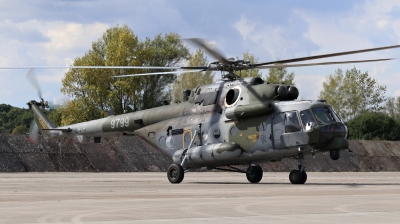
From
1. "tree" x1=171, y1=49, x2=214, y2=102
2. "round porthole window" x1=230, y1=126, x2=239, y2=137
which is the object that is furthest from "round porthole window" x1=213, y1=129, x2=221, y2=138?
"tree" x1=171, y1=49, x2=214, y2=102

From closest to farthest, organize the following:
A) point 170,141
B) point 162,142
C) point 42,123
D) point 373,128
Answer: point 170,141
point 162,142
point 42,123
point 373,128

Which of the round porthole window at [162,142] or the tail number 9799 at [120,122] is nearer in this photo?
the round porthole window at [162,142]

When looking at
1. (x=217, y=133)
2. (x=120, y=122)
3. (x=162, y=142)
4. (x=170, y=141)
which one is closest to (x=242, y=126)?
(x=217, y=133)

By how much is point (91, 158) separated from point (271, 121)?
2071 centimetres

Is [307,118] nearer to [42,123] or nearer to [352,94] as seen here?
[42,123]

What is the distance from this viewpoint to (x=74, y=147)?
4191 centimetres

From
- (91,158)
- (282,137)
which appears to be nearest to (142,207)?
(282,137)

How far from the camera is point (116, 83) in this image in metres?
69.9

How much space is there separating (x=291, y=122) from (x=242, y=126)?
2162 millimetres

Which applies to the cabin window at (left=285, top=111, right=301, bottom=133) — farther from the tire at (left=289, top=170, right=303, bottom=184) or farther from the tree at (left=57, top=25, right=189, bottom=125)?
the tree at (left=57, top=25, right=189, bottom=125)

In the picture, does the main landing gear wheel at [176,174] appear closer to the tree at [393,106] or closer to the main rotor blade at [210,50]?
the main rotor blade at [210,50]

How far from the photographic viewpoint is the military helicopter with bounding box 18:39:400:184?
22922 mm

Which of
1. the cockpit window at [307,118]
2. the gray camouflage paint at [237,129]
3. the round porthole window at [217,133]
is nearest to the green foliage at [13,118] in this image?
the gray camouflage paint at [237,129]

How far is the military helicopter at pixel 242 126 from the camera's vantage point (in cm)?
2292
